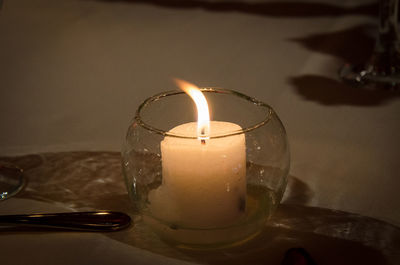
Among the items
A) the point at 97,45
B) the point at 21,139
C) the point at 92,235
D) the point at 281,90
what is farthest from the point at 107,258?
the point at 97,45

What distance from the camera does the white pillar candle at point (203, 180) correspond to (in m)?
0.45

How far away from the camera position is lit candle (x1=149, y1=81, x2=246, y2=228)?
0.45 meters

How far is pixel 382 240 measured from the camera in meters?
0.47

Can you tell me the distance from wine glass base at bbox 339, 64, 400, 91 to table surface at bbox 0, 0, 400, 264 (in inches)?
0.7

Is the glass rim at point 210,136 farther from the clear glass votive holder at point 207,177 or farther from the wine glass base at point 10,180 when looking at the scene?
the wine glass base at point 10,180

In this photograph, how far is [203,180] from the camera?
45 cm

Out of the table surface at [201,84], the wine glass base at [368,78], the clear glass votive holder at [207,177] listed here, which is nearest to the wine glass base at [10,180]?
the table surface at [201,84]

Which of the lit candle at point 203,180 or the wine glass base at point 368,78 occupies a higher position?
the wine glass base at point 368,78

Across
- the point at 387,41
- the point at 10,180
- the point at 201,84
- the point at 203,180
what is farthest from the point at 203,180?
the point at 387,41

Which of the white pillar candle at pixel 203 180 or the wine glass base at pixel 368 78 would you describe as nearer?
the white pillar candle at pixel 203 180

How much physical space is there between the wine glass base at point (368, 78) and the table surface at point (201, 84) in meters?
0.02

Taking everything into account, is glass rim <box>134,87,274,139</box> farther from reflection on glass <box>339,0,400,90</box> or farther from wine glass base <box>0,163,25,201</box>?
reflection on glass <box>339,0,400,90</box>

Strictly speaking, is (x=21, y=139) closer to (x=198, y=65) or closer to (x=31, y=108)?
(x=31, y=108)

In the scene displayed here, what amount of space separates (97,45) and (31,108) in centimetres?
23
